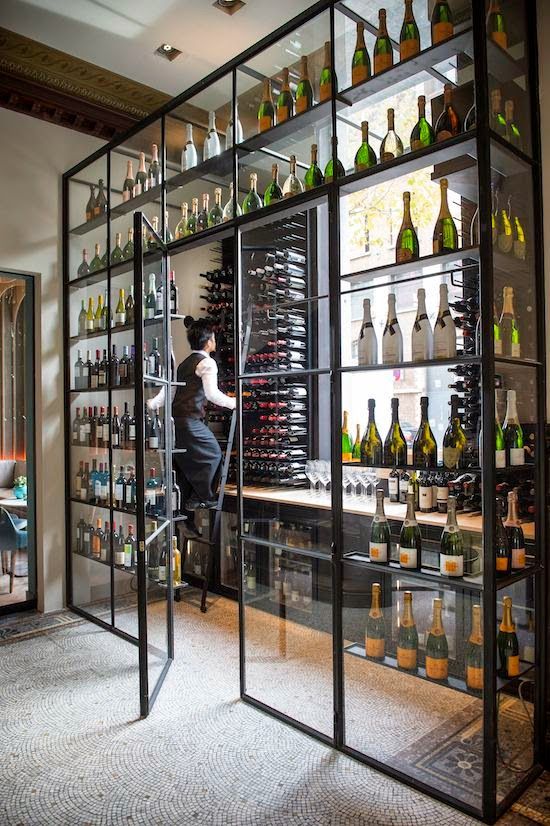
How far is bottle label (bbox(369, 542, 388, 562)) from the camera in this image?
2.48 metres

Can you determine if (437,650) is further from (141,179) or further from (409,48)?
(141,179)

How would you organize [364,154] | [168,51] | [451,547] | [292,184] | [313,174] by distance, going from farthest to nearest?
[168,51] → [292,184] → [313,174] → [364,154] → [451,547]

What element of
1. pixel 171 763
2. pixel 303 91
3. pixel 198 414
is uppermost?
pixel 303 91

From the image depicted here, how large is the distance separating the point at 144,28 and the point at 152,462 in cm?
255

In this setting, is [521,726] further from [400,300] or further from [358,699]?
[400,300]

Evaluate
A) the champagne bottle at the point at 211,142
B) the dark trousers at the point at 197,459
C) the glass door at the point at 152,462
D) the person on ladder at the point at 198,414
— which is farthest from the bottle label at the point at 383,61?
the dark trousers at the point at 197,459

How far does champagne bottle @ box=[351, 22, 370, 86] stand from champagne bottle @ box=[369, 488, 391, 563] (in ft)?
5.67

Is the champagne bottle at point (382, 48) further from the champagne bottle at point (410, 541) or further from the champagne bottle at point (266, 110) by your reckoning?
the champagne bottle at point (410, 541)

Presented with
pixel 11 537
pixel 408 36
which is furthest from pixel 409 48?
pixel 11 537

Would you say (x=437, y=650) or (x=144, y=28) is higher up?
(x=144, y=28)

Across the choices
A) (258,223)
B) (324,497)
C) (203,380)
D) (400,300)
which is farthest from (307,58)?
(203,380)

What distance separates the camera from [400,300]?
8.39 feet

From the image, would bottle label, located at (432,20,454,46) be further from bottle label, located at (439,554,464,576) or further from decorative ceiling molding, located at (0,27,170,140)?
decorative ceiling molding, located at (0,27,170,140)

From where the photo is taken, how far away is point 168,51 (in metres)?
3.76
